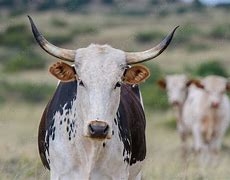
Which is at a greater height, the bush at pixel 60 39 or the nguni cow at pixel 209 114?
the bush at pixel 60 39

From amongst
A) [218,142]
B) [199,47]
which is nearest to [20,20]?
[199,47]

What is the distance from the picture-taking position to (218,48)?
168 feet

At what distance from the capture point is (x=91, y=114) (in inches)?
280

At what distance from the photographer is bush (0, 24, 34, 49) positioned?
163 ft

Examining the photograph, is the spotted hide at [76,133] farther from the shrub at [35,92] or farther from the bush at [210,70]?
the bush at [210,70]

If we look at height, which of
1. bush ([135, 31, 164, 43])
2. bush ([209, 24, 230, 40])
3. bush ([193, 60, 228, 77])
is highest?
bush ([209, 24, 230, 40])

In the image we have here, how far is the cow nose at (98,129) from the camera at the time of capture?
6.99m

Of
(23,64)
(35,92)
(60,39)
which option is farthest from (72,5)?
(35,92)

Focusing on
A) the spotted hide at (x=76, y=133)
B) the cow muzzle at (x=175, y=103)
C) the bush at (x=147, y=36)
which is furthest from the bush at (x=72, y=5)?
the spotted hide at (x=76, y=133)

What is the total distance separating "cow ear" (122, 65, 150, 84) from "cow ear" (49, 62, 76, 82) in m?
0.46

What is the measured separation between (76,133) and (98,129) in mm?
698

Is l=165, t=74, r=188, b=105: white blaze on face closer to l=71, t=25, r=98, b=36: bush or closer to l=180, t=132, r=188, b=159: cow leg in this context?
l=180, t=132, r=188, b=159: cow leg

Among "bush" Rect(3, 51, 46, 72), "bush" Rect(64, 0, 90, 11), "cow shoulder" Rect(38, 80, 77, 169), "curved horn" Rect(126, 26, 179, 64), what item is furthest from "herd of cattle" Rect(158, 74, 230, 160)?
"bush" Rect(64, 0, 90, 11)

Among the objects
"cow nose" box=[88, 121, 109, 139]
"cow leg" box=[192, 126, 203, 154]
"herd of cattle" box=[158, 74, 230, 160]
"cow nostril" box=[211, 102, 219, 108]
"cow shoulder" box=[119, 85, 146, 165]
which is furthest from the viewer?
"cow leg" box=[192, 126, 203, 154]
